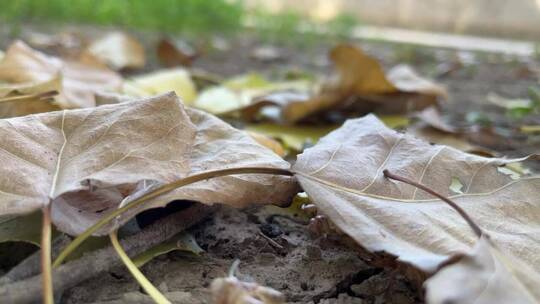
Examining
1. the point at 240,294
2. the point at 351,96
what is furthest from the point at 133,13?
the point at 240,294

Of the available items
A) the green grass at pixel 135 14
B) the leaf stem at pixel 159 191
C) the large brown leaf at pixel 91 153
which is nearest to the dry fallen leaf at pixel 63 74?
the large brown leaf at pixel 91 153

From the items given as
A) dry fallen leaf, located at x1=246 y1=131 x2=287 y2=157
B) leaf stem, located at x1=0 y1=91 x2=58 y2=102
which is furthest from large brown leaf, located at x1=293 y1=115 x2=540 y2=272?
leaf stem, located at x1=0 y1=91 x2=58 y2=102

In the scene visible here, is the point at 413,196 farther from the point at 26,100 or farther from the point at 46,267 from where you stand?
the point at 26,100

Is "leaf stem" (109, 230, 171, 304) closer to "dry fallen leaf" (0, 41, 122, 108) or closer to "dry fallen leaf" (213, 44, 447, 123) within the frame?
"dry fallen leaf" (0, 41, 122, 108)

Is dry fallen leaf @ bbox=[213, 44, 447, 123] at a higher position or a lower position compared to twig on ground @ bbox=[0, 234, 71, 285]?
lower

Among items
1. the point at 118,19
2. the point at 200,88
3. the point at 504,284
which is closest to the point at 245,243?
the point at 504,284

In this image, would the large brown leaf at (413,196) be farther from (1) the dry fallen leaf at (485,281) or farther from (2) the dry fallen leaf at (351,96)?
(2) the dry fallen leaf at (351,96)

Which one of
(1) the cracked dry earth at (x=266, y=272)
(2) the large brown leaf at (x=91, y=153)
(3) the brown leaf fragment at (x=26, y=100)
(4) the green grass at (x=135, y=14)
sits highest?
(2) the large brown leaf at (x=91, y=153)
